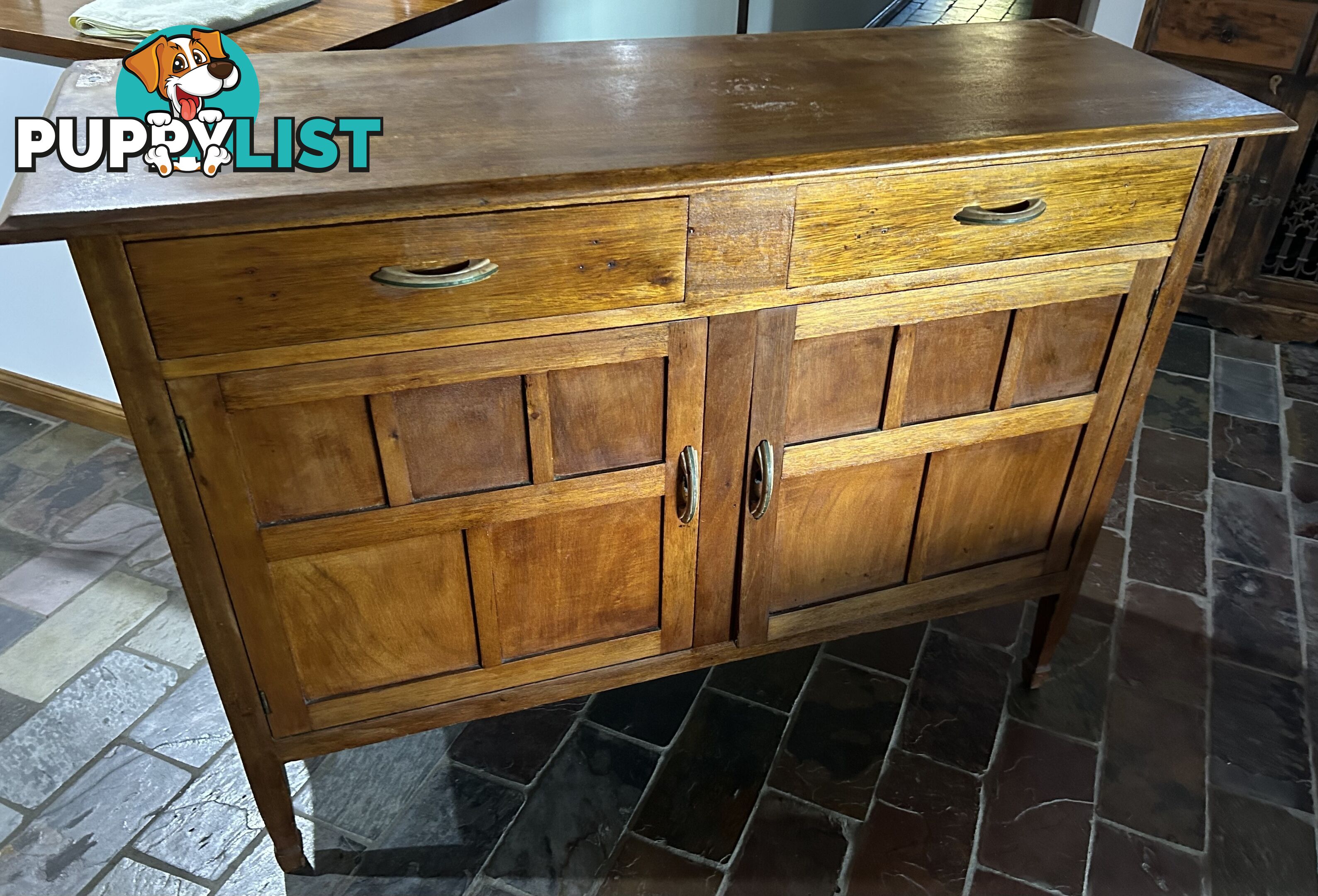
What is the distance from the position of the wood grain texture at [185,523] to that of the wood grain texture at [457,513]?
3.5 inches

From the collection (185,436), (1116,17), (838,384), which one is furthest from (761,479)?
(1116,17)

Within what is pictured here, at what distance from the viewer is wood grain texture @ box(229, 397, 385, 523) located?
118 cm

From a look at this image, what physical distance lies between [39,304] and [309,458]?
1.62 meters

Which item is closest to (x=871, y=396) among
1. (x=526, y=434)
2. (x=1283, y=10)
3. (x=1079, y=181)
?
(x=1079, y=181)

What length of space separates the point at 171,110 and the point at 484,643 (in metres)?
0.81

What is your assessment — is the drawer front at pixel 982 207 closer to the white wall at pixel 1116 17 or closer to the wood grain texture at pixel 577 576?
the wood grain texture at pixel 577 576

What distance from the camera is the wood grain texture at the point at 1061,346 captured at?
145cm

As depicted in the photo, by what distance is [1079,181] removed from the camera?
1316 mm

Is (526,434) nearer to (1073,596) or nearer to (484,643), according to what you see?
(484,643)

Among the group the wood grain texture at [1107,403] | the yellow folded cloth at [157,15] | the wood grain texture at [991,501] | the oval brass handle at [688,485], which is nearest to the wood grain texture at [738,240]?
the oval brass handle at [688,485]

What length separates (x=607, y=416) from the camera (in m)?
1.31

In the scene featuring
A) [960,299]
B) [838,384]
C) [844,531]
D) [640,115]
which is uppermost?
[640,115]

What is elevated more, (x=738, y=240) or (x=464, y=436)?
(x=738, y=240)

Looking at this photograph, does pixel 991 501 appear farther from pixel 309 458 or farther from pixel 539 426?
pixel 309 458
